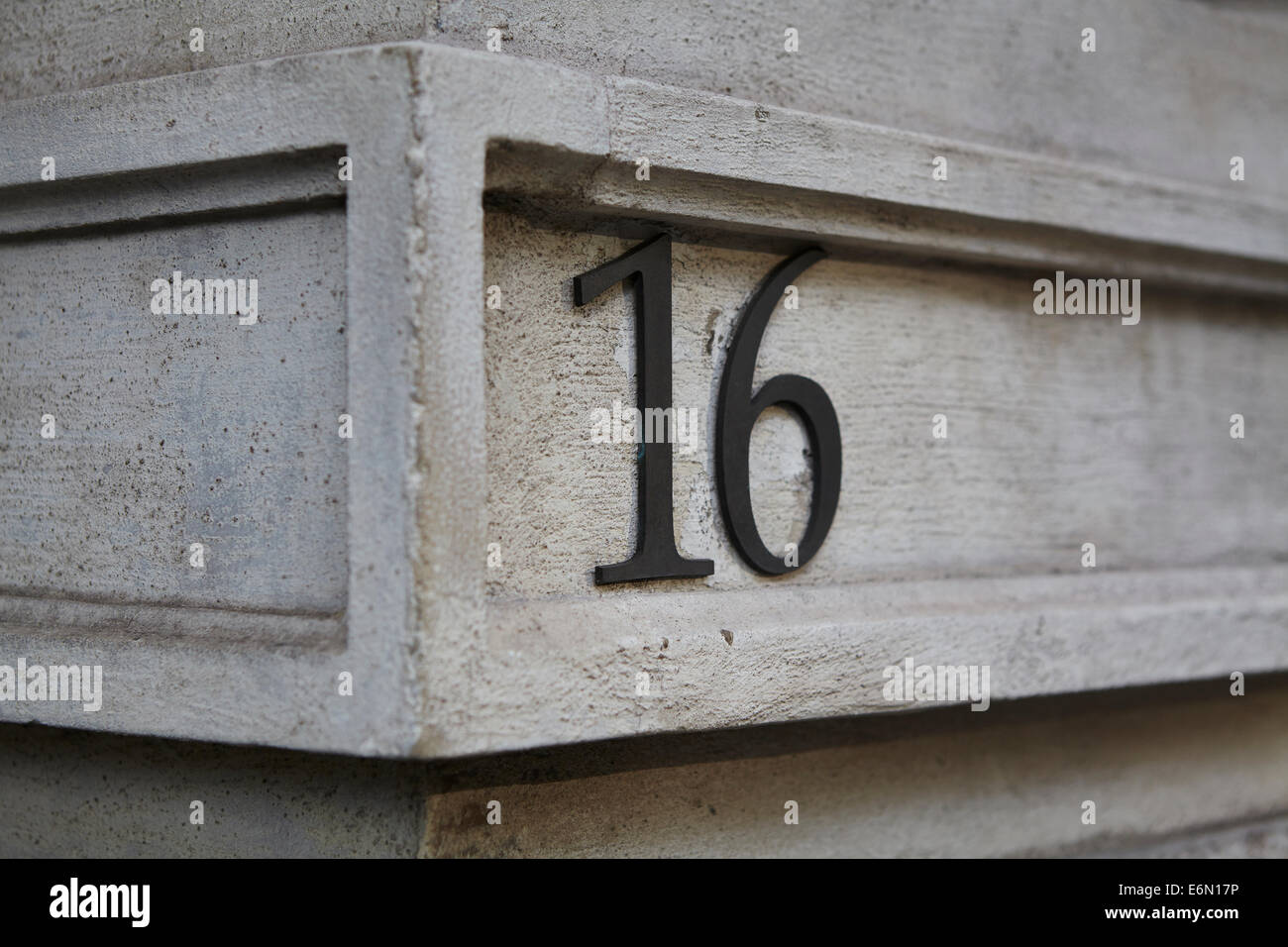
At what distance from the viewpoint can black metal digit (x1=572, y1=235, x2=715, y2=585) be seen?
262 cm

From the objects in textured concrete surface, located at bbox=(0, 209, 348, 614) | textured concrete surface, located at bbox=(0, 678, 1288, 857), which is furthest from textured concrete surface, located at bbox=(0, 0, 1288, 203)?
textured concrete surface, located at bbox=(0, 678, 1288, 857)

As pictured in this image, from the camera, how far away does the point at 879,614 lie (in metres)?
2.88

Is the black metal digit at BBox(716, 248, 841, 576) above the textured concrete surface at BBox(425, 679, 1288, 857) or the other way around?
above

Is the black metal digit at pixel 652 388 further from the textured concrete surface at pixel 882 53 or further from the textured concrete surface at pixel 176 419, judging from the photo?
the textured concrete surface at pixel 176 419

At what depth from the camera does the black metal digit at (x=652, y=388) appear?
2.62m

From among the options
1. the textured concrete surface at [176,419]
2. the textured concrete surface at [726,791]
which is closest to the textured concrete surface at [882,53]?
the textured concrete surface at [176,419]

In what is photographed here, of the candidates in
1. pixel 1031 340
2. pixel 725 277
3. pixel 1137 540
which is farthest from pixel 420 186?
pixel 1137 540

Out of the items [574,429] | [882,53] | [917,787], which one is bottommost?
[917,787]

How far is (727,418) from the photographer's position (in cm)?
275

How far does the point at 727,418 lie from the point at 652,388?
198 mm

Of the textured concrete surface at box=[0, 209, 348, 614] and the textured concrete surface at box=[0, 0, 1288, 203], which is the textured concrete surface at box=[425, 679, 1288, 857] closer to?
the textured concrete surface at box=[0, 209, 348, 614]

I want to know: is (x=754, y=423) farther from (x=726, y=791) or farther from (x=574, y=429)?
(x=726, y=791)

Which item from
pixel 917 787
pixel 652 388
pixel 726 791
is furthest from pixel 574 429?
pixel 917 787

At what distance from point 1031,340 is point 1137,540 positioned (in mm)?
661
